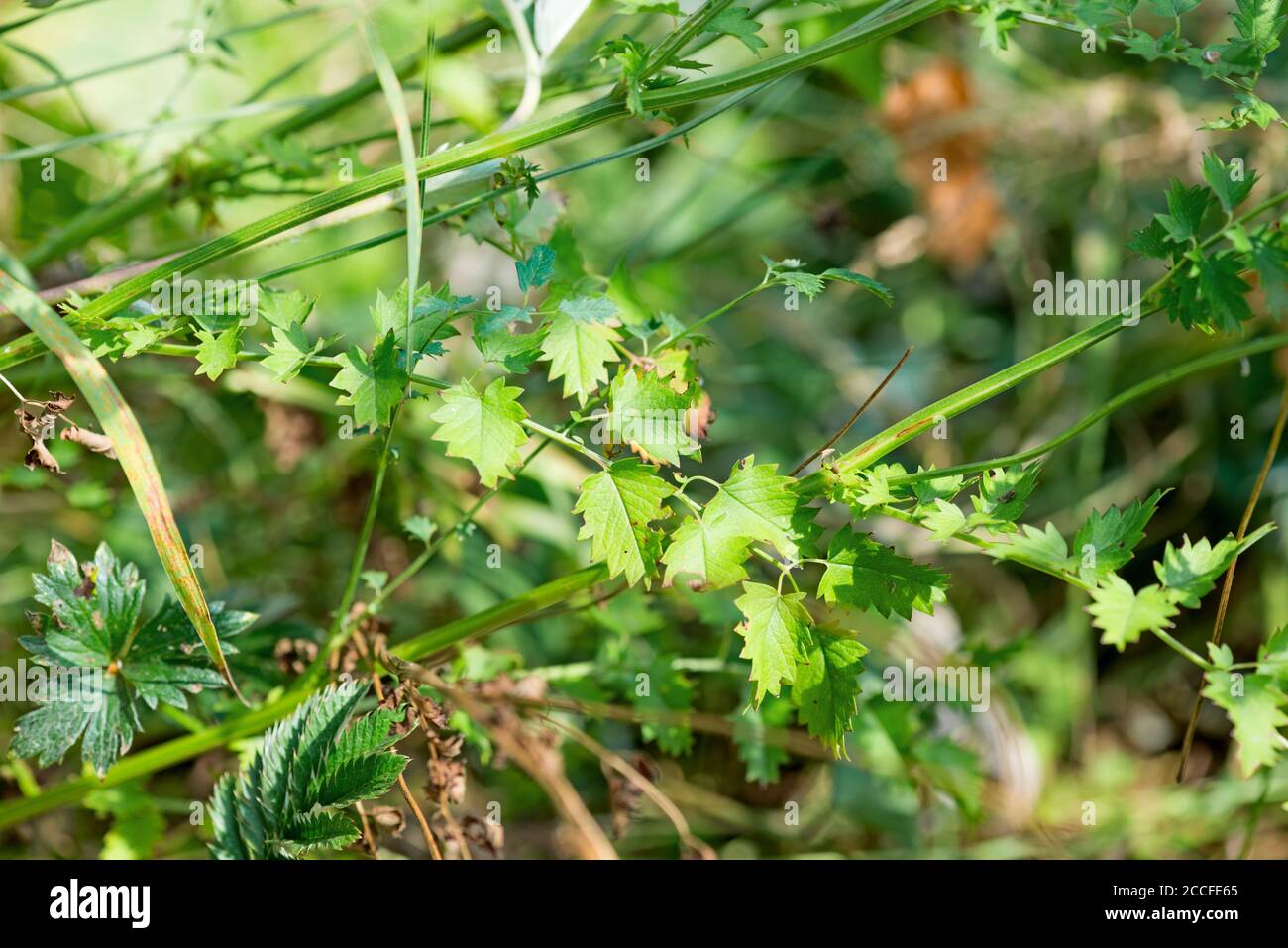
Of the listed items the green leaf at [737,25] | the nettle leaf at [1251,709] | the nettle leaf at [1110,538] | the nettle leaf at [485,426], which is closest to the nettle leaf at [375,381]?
the nettle leaf at [485,426]

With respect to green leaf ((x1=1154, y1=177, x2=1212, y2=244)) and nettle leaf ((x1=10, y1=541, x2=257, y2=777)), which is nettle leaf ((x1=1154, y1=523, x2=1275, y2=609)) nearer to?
green leaf ((x1=1154, y1=177, x2=1212, y2=244))

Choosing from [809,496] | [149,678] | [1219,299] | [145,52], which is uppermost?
[145,52]

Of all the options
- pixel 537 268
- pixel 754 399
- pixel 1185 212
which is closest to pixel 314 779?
pixel 537 268

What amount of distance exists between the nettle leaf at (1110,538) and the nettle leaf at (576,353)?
0.38 metres

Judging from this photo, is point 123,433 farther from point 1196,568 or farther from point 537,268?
point 1196,568

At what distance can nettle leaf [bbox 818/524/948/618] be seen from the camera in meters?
0.79

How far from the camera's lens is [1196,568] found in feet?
2.52

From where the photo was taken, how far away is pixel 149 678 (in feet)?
3.03

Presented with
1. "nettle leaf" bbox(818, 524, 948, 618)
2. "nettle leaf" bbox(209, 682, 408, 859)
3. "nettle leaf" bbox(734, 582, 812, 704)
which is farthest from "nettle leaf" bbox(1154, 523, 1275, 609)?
"nettle leaf" bbox(209, 682, 408, 859)

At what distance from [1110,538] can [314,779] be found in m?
0.67
